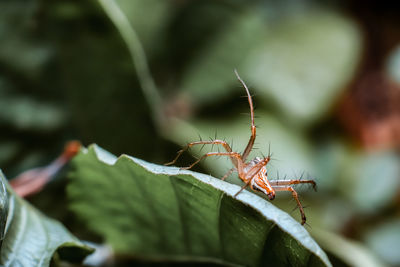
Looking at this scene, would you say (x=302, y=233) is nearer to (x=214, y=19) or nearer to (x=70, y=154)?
(x=70, y=154)

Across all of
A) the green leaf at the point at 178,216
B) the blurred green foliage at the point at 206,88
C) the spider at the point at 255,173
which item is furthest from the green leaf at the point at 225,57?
the green leaf at the point at 178,216

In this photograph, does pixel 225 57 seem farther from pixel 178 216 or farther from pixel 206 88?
pixel 178 216

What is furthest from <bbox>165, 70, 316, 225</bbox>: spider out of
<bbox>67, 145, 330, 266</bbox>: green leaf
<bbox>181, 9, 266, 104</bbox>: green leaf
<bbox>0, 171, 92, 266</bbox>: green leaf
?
<bbox>181, 9, 266, 104</bbox>: green leaf

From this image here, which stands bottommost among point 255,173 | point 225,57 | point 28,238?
point 28,238

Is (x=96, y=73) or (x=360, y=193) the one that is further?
(x=360, y=193)

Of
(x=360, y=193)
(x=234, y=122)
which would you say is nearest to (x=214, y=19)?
(x=234, y=122)

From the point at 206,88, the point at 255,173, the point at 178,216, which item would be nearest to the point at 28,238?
the point at 178,216
